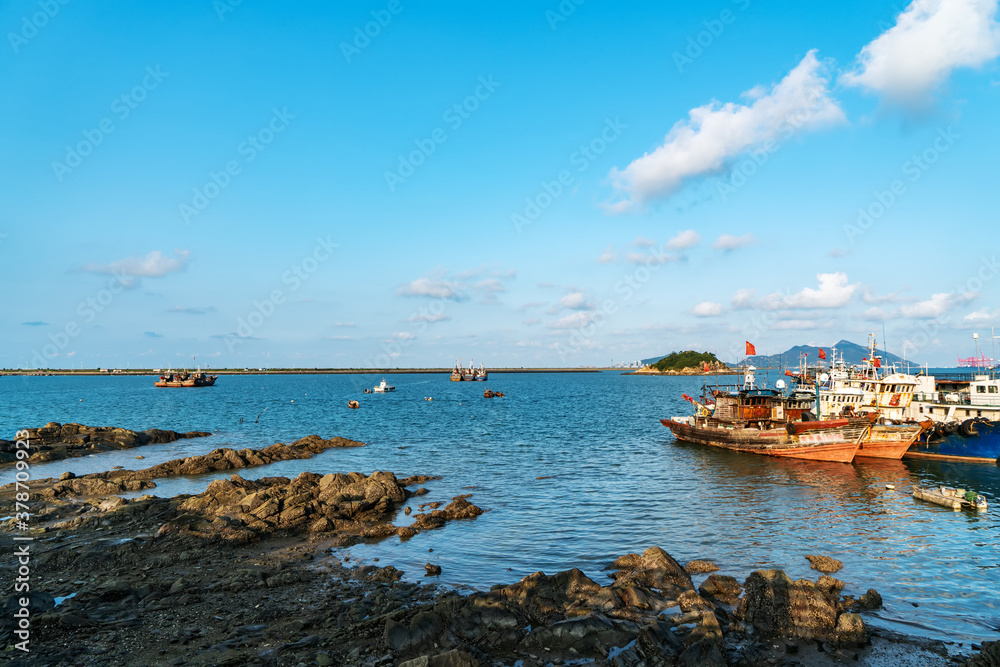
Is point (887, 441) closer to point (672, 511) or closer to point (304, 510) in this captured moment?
point (672, 511)

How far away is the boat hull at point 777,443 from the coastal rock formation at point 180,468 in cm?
3185

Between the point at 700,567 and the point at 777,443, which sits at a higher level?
the point at 777,443

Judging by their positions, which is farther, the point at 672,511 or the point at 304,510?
the point at 672,511

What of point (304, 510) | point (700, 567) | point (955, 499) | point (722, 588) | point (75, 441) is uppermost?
point (955, 499)

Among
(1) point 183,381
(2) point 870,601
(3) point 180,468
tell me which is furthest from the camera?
(1) point 183,381

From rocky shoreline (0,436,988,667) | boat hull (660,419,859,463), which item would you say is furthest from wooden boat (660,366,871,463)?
rocky shoreline (0,436,988,667)

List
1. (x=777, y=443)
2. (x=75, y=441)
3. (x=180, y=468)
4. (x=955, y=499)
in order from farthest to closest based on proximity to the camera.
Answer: (x=75, y=441) → (x=777, y=443) → (x=180, y=468) → (x=955, y=499)

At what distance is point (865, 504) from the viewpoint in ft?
91.7

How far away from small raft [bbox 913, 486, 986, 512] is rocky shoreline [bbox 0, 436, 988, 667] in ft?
44.6

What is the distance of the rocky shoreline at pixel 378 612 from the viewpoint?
11.8 metres

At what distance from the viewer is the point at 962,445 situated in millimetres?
39656

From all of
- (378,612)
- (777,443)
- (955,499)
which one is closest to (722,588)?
(378,612)

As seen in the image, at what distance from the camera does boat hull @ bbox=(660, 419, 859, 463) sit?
40234 millimetres

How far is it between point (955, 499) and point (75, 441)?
62.7 meters
